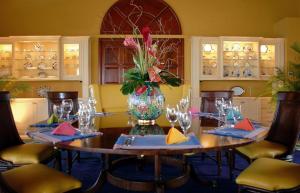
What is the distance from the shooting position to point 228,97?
3.68 meters

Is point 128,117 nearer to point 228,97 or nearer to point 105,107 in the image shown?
point 105,107

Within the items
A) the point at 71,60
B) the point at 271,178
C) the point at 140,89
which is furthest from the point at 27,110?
the point at 271,178

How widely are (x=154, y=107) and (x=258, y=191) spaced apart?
0.91 meters

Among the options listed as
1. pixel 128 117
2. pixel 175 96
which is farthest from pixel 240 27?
pixel 128 117

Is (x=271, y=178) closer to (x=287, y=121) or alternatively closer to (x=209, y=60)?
(x=287, y=121)

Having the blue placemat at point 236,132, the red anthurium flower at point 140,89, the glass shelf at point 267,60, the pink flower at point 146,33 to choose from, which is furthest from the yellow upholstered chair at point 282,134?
the glass shelf at point 267,60

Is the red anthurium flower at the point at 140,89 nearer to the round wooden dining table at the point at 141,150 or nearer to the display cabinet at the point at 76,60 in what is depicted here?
the round wooden dining table at the point at 141,150

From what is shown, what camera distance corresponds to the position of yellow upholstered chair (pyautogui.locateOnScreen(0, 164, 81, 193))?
176 cm

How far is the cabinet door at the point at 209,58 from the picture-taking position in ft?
20.6

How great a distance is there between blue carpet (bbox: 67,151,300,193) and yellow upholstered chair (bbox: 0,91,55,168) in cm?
61

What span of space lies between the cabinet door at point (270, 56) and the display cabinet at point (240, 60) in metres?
0.19

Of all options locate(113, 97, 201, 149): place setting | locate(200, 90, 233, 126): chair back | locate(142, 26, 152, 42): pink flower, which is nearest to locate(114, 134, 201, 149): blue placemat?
locate(113, 97, 201, 149): place setting

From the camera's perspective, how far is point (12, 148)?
262 centimetres

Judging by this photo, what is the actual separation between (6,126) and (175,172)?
67.2 inches
